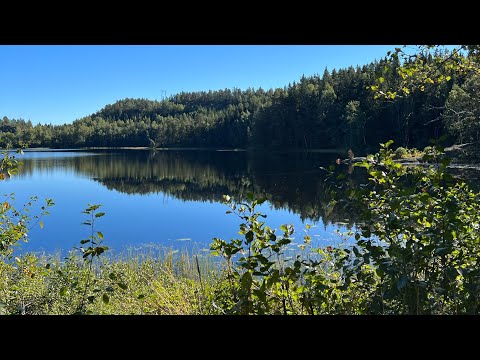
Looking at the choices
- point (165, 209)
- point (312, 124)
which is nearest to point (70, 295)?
point (165, 209)

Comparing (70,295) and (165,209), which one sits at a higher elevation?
(70,295)

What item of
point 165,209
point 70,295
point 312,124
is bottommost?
point 165,209

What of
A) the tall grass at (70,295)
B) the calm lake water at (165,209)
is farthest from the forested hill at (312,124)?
the calm lake water at (165,209)

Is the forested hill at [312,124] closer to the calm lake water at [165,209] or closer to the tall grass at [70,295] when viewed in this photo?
the tall grass at [70,295]

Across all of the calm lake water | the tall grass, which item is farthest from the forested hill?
the calm lake water

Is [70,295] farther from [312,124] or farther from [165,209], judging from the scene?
[312,124]

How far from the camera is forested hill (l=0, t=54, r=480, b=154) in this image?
1439 inches

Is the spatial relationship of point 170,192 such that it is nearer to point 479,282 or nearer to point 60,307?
point 60,307

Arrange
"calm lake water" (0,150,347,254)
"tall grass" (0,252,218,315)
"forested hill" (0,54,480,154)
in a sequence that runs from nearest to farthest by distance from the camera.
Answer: "tall grass" (0,252,218,315), "calm lake water" (0,150,347,254), "forested hill" (0,54,480,154)

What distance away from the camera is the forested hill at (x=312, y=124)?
3655 cm

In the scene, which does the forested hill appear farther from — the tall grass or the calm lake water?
the calm lake water

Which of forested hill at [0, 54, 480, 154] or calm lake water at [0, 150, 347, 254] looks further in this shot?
forested hill at [0, 54, 480, 154]

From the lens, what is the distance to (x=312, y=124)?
61.8m
